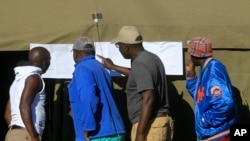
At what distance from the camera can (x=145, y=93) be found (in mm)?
5152

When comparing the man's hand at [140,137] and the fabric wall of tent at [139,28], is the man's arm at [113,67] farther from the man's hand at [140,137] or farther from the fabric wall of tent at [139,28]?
the man's hand at [140,137]

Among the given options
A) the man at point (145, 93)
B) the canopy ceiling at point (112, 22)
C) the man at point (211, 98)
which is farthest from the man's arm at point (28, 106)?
the man at point (211, 98)

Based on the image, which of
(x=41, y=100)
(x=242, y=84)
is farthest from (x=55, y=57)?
(x=242, y=84)

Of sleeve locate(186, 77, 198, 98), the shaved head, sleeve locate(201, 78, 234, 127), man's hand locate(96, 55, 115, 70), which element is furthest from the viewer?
man's hand locate(96, 55, 115, 70)

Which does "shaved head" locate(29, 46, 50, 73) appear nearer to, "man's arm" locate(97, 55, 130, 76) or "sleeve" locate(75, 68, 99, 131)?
"sleeve" locate(75, 68, 99, 131)

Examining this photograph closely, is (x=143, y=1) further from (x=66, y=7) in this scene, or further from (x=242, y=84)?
(x=242, y=84)

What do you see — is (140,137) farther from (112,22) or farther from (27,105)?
(112,22)

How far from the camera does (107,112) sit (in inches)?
208

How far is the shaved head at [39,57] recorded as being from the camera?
5.51m

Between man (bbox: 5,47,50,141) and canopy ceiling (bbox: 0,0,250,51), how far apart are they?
2.58ft

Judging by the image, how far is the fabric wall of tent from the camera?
6.14 meters

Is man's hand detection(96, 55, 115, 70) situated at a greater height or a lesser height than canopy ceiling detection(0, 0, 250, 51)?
lesser

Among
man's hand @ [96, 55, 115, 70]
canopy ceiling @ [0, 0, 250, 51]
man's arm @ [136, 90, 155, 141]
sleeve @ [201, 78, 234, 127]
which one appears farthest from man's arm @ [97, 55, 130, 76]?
sleeve @ [201, 78, 234, 127]

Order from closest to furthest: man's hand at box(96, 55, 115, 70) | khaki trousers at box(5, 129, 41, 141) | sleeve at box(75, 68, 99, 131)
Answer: sleeve at box(75, 68, 99, 131) < khaki trousers at box(5, 129, 41, 141) < man's hand at box(96, 55, 115, 70)
